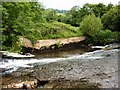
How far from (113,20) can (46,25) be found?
9.09 metres

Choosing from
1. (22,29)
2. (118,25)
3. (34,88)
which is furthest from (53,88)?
(118,25)

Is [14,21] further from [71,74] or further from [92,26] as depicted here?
[71,74]

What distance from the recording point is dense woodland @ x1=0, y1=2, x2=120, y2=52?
87.6 ft

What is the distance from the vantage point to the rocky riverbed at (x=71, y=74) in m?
14.4

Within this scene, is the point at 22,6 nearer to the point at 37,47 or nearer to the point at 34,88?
the point at 37,47

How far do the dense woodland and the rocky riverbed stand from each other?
748 cm

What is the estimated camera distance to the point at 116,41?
110ft

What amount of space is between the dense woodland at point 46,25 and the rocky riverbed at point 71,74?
294 inches

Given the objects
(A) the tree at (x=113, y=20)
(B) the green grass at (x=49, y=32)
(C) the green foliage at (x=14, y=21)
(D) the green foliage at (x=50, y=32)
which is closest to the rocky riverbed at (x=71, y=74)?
(C) the green foliage at (x=14, y=21)

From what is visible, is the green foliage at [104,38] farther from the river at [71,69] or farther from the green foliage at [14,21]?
the river at [71,69]

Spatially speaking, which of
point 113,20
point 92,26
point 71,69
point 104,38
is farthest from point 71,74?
point 113,20

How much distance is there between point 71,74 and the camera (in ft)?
54.8

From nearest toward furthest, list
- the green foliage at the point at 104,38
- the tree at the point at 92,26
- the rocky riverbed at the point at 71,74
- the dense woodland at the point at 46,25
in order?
the rocky riverbed at the point at 71,74 < the dense woodland at the point at 46,25 < the green foliage at the point at 104,38 < the tree at the point at 92,26

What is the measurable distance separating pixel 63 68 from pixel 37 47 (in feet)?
40.2
